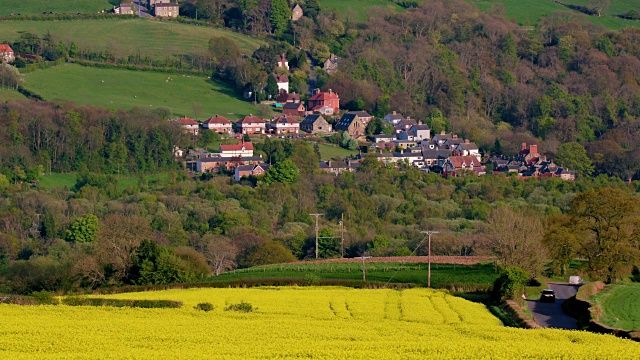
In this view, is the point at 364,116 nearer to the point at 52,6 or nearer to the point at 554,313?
the point at 52,6

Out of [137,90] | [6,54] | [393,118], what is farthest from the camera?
[393,118]

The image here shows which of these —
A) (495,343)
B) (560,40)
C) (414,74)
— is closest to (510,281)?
(495,343)

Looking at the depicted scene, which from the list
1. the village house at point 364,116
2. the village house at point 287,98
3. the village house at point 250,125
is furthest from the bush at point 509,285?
the village house at point 287,98

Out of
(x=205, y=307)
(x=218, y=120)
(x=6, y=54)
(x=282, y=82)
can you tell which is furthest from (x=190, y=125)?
(x=205, y=307)

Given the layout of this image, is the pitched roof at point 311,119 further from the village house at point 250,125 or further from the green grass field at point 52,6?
the green grass field at point 52,6

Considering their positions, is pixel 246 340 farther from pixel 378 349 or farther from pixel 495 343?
pixel 495 343

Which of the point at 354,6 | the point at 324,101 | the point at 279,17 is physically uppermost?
the point at 354,6
